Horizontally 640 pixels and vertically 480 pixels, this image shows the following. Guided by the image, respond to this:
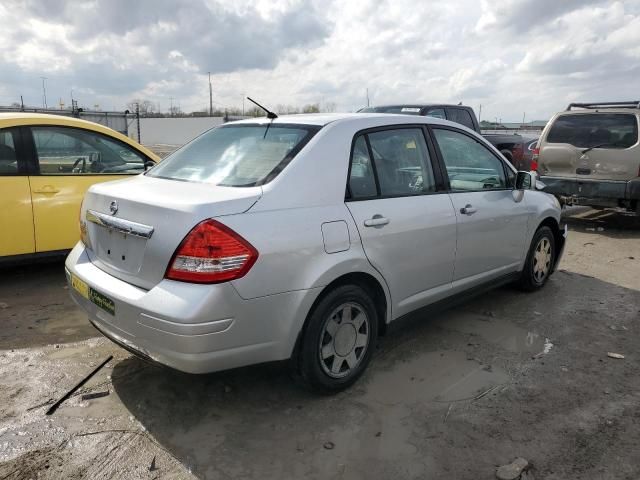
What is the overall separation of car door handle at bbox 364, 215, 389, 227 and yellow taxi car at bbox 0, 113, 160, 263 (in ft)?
11.1

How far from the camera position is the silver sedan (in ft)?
8.73

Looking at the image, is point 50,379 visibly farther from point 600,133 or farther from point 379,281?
point 600,133

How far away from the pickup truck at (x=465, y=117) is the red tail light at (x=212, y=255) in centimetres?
791

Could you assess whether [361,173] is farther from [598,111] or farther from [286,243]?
[598,111]

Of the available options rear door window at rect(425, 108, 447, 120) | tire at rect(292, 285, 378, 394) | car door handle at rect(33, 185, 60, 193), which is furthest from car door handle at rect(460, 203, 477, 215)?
rear door window at rect(425, 108, 447, 120)

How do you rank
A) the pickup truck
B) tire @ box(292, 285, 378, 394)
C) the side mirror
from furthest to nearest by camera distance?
the pickup truck, the side mirror, tire @ box(292, 285, 378, 394)

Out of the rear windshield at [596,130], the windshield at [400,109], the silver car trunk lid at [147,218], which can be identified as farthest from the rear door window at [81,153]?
the rear windshield at [596,130]

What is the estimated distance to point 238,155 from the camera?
333 centimetres

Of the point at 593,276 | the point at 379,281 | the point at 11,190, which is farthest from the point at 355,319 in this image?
the point at 593,276

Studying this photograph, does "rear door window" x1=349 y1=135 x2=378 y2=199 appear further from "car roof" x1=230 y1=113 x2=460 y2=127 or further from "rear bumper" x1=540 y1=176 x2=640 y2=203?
"rear bumper" x1=540 y1=176 x2=640 y2=203

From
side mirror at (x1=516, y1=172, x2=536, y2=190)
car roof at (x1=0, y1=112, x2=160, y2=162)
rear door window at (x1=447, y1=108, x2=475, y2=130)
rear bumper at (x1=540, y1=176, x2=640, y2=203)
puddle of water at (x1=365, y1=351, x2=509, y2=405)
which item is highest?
rear door window at (x1=447, y1=108, x2=475, y2=130)

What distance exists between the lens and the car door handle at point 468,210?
13.1 feet

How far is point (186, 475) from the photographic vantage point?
101 inches

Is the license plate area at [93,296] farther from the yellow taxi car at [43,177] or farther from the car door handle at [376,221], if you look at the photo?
the yellow taxi car at [43,177]
